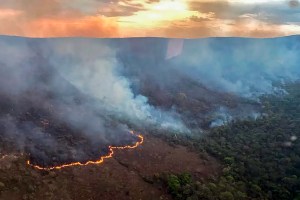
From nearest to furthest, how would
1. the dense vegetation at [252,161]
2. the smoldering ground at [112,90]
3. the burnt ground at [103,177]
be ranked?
the burnt ground at [103,177]
the dense vegetation at [252,161]
the smoldering ground at [112,90]

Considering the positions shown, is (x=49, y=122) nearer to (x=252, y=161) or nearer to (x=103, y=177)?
(x=103, y=177)

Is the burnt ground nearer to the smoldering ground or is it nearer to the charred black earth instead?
the charred black earth

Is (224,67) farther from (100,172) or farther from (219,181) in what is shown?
(100,172)

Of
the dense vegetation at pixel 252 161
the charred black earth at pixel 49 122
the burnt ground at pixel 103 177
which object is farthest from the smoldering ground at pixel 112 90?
the dense vegetation at pixel 252 161

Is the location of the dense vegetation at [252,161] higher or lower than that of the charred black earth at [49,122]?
lower

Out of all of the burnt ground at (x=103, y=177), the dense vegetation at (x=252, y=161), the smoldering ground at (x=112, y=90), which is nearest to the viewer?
the burnt ground at (x=103, y=177)

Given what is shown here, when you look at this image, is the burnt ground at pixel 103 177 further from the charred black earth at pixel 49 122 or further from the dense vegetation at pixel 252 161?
the dense vegetation at pixel 252 161

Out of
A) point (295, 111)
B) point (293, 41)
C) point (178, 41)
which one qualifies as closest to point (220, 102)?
point (295, 111)

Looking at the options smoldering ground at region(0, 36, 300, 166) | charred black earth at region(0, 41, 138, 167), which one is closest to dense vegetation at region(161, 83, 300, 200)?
smoldering ground at region(0, 36, 300, 166)
